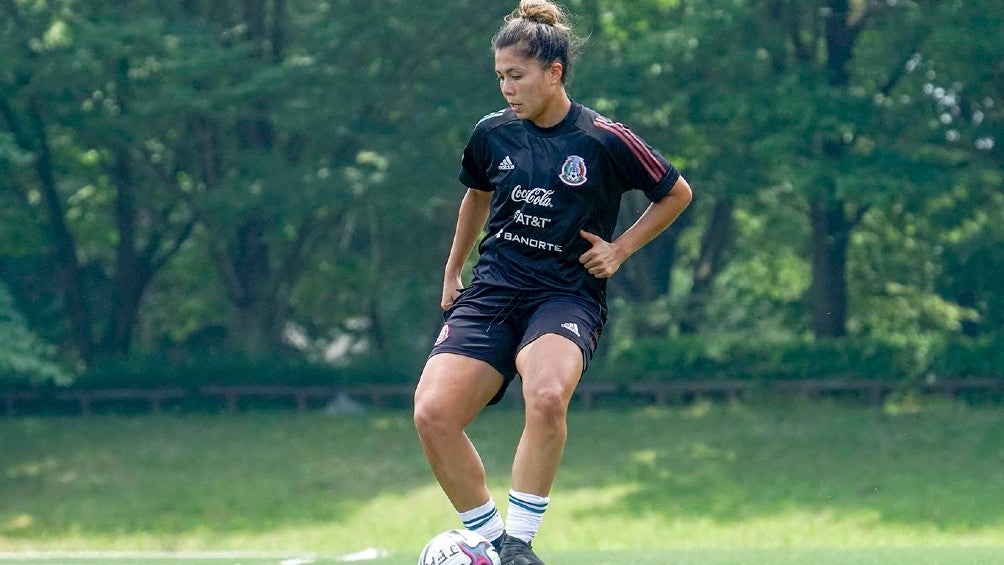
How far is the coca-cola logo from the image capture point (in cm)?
638

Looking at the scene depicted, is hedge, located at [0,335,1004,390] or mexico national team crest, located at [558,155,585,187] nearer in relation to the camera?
mexico national team crest, located at [558,155,585,187]

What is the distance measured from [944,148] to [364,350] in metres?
17.0

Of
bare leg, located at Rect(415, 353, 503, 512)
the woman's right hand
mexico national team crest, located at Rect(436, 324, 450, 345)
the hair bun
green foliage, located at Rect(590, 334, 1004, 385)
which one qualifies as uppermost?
the hair bun

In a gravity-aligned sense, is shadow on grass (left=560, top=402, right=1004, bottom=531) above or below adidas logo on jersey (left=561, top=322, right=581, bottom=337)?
below

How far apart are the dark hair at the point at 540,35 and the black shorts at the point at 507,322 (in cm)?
95

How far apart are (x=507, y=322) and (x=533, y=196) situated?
0.55 metres

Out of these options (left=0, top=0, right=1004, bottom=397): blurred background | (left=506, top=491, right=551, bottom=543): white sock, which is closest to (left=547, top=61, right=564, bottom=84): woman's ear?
(left=506, top=491, right=551, bottom=543): white sock

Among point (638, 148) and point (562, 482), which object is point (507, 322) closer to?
point (638, 148)

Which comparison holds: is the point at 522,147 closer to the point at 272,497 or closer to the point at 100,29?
the point at 272,497

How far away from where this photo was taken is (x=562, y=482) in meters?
23.6

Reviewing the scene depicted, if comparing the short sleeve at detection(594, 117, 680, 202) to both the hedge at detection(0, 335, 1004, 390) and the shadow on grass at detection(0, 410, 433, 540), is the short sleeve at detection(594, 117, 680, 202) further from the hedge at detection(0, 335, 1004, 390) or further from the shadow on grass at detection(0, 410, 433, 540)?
the hedge at detection(0, 335, 1004, 390)

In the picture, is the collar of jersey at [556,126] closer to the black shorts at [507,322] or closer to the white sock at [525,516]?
the black shorts at [507,322]

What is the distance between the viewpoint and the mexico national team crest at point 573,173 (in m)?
6.37

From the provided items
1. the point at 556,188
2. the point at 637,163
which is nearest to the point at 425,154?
the point at 637,163
